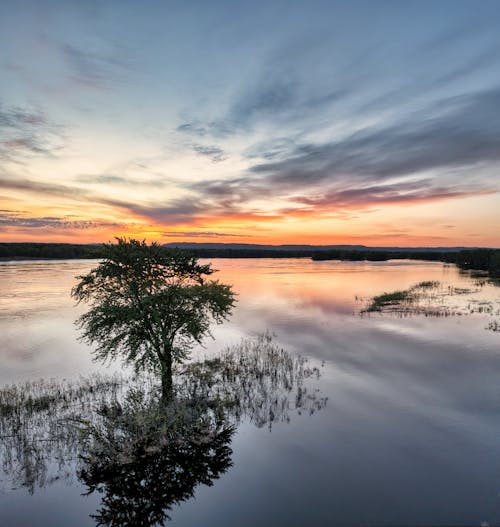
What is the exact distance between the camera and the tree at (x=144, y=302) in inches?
860

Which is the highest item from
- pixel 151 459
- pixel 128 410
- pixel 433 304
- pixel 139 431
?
pixel 433 304

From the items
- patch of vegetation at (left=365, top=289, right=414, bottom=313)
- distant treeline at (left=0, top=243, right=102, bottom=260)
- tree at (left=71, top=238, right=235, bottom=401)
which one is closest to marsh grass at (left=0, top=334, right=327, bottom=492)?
tree at (left=71, top=238, right=235, bottom=401)

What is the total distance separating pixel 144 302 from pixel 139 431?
726 centimetres

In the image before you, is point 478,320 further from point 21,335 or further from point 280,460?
point 21,335

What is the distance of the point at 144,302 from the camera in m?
21.6

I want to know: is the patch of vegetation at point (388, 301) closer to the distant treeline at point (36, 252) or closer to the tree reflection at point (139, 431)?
the tree reflection at point (139, 431)

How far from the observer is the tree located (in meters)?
21.8

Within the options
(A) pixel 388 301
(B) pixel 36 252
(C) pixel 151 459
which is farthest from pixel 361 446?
(B) pixel 36 252

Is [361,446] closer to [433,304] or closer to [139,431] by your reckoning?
[139,431]

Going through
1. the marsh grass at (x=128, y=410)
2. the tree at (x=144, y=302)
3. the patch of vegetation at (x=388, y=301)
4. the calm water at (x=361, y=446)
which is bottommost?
the calm water at (x=361, y=446)

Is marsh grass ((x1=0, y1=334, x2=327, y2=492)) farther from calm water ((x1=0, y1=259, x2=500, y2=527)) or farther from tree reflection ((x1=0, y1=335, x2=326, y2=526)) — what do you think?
calm water ((x1=0, y1=259, x2=500, y2=527))

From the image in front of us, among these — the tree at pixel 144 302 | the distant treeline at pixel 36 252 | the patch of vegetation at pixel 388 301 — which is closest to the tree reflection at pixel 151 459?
the tree at pixel 144 302

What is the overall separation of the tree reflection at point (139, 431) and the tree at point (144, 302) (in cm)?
278

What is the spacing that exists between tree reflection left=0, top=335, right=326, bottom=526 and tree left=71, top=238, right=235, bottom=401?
2.78 m
